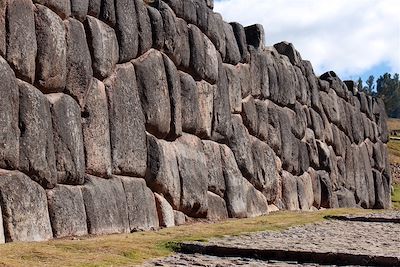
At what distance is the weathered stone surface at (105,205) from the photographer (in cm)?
1156

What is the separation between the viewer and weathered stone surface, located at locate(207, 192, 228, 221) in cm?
1636

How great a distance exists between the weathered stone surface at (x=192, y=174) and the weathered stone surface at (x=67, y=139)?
3799 millimetres

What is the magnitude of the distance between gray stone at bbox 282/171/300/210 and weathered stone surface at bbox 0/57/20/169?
12.6m

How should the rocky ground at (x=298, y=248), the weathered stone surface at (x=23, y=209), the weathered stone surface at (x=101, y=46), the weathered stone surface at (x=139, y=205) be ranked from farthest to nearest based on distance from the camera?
the weathered stone surface at (x=139, y=205), the weathered stone surface at (x=101, y=46), the weathered stone surface at (x=23, y=209), the rocky ground at (x=298, y=248)

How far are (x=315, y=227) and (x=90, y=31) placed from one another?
18.8 ft

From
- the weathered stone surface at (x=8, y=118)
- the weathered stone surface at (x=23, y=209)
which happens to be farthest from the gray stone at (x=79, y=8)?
the weathered stone surface at (x=23, y=209)

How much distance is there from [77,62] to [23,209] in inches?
120

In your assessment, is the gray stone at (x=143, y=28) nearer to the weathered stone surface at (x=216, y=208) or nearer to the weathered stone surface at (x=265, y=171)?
the weathered stone surface at (x=216, y=208)

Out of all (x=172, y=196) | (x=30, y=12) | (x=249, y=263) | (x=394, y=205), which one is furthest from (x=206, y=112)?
(x=394, y=205)

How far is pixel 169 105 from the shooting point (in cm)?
1508

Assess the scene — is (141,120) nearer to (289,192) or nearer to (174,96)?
(174,96)

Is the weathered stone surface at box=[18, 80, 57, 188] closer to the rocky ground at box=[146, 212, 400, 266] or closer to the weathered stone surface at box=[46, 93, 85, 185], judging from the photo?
the weathered stone surface at box=[46, 93, 85, 185]

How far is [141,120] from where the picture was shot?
13.9m

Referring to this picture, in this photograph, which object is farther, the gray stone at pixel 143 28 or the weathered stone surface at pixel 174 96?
the weathered stone surface at pixel 174 96
